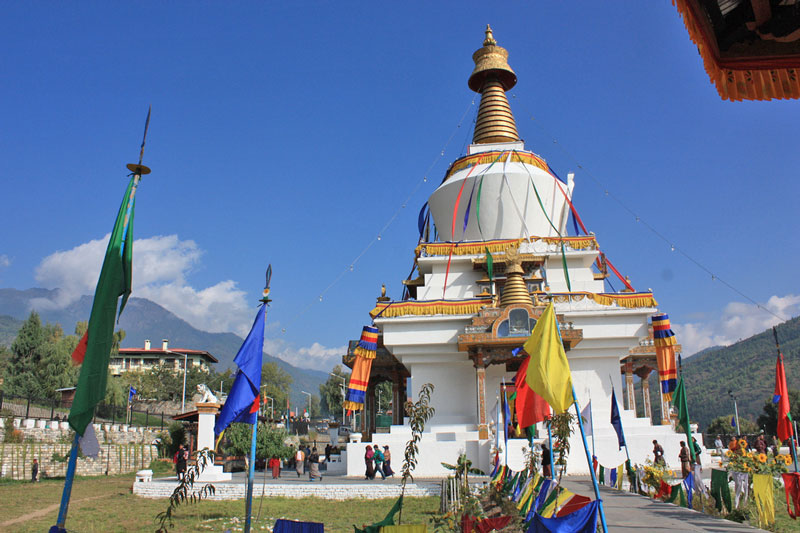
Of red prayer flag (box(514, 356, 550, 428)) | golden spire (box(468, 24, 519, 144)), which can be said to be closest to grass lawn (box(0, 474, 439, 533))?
red prayer flag (box(514, 356, 550, 428))

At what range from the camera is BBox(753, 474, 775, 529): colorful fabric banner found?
9.71m

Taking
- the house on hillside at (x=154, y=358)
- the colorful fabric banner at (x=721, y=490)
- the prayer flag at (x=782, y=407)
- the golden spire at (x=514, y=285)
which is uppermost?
the house on hillside at (x=154, y=358)

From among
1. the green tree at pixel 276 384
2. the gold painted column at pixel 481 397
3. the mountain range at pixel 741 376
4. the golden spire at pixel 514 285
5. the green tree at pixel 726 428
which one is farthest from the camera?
the mountain range at pixel 741 376

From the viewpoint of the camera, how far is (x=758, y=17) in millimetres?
4070

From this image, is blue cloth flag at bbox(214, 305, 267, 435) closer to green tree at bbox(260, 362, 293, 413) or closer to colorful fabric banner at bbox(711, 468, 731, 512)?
colorful fabric banner at bbox(711, 468, 731, 512)

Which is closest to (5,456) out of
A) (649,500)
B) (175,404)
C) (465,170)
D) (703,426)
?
(465,170)

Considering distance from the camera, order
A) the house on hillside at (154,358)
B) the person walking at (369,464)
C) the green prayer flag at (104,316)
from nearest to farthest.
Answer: the green prayer flag at (104,316) → the person walking at (369,464) → the house on hillside at (154,358)

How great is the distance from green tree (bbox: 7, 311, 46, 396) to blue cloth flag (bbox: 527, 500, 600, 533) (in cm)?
4204

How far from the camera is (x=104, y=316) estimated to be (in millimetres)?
6020

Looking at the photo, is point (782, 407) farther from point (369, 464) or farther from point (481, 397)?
point (369, 464)

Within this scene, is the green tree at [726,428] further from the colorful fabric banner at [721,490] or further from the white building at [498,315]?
the colorful fabric banner at [721,490]

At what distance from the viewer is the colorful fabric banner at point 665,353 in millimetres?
20859

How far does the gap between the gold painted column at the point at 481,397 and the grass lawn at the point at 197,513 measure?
17.6 ft

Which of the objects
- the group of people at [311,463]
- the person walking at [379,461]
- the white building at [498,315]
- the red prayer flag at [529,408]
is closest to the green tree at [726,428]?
the white building at [498,315]
